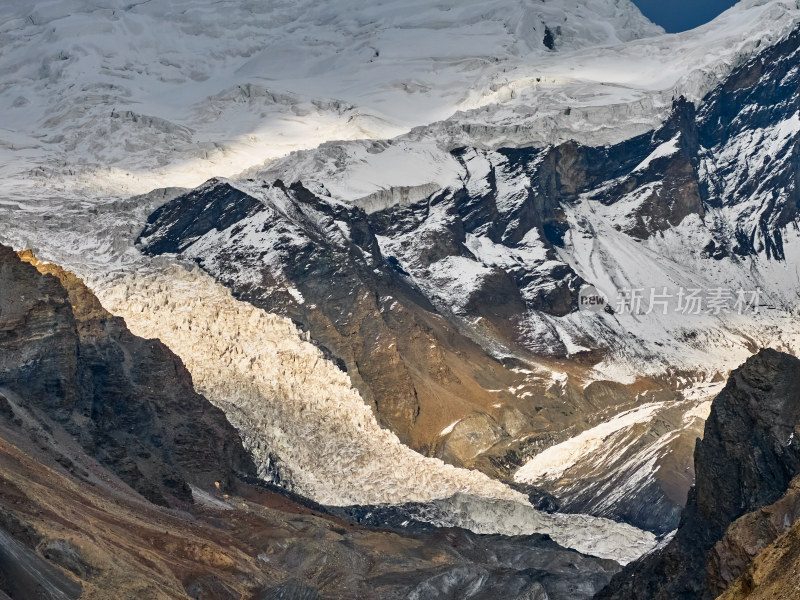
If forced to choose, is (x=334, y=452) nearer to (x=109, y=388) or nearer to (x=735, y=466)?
(x=109, y=388)

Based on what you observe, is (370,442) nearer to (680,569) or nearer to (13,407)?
(13,407)

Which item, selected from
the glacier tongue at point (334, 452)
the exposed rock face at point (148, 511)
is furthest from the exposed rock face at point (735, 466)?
the glacier tongue at point (334, 452)

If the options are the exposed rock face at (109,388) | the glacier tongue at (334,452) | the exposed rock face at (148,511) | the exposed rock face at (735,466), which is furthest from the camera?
the glacier tongue at (334,452)

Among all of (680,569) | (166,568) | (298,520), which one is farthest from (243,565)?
(680,569)

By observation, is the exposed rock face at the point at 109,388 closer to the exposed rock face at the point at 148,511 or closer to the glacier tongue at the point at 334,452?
the exposed rock face at the point at 148,511

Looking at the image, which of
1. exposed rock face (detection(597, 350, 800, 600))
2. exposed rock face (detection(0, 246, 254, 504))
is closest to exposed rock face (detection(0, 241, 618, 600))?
exposed rock face (detection(0, 246, 254, 504))
